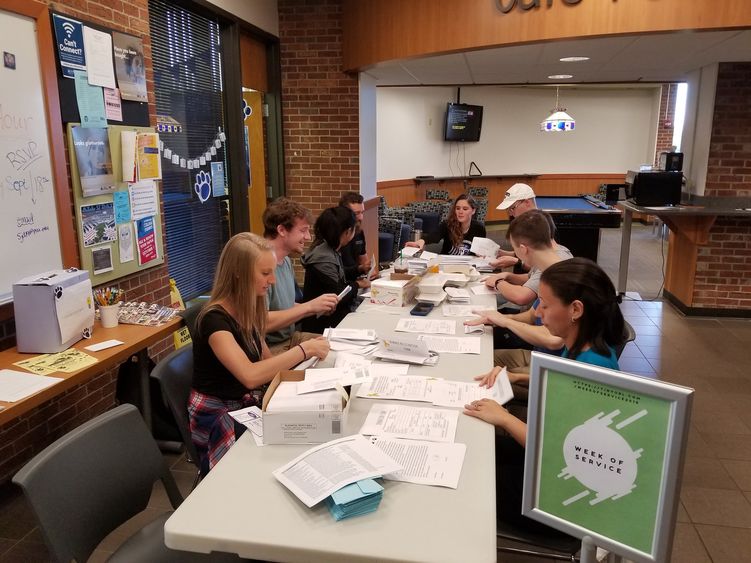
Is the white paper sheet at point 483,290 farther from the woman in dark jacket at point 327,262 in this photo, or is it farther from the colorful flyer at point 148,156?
the colorful flyer at point 148,156

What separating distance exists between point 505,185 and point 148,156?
33.6 feet

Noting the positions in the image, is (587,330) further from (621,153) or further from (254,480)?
(621,153)

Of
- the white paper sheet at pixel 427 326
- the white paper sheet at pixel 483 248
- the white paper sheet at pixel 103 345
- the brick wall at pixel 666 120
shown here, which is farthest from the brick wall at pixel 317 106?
the brick wall at pixel 666 120

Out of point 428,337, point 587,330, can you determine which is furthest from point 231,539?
point 428,337

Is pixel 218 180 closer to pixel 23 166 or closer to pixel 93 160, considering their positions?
pixel 93 160

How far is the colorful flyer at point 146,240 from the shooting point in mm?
3414

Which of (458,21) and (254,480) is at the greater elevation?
(458,21)

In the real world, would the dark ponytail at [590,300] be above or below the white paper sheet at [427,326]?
above

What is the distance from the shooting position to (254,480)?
1541 millimetres

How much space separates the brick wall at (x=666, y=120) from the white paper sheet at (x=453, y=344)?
11.4 m

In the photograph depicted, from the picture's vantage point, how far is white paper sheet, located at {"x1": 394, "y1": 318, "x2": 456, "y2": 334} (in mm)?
2799

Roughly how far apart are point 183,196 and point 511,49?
2980mm

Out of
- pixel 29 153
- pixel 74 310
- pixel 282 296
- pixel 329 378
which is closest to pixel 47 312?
pixel 74 310

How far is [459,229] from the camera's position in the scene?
507 cm
